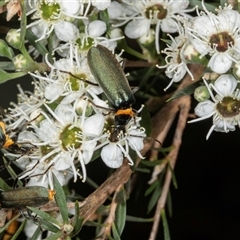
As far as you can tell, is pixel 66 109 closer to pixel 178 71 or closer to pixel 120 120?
pixel 120 120

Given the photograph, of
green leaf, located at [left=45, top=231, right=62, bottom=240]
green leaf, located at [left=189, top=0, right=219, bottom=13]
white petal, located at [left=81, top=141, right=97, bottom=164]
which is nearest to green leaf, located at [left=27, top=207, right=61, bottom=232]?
green leaf, located at [left=45, top=231, right=62, bottom=240]

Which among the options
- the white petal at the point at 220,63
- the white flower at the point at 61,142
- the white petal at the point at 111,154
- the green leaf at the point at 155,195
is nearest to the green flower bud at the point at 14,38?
the white flower at the point at 61,142

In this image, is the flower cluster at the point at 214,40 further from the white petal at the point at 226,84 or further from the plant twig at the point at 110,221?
the plant twig at the point at 110,221

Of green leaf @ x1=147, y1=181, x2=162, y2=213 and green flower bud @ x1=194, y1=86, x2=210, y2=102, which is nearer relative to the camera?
green flower bud @ x1=194, y1=86, x2=210, y2=102

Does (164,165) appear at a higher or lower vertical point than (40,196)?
lower

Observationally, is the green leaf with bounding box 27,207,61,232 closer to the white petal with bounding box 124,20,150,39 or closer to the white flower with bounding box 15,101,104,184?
the white flower with bounding box 15,101,104,184

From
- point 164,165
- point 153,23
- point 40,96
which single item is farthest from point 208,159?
point 40,96

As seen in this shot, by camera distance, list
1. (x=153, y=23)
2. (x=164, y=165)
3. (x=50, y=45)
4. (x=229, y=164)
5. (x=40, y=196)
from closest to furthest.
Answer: (x=40, y=196), (x=50, y=45), (x=153, y=23), (x=164, y=165), (x=229, y=164)
